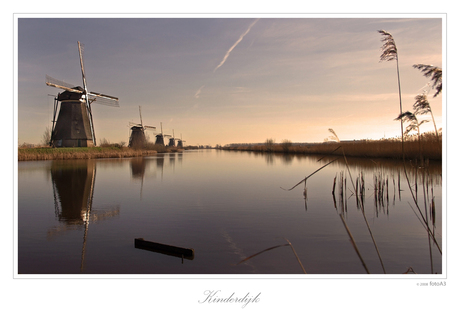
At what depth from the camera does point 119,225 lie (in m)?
5.62

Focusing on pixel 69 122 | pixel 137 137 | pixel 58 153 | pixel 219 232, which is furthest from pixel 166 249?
pixel 137 137

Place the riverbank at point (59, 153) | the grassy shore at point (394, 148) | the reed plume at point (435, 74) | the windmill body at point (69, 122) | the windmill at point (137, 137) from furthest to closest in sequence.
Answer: the windmill at point (137, 137)
the windmill body at point (69, 122)
the riverbank at point (59, 153)
the grassy shore at point (394, 148)
the reed plume at point (435, 74)

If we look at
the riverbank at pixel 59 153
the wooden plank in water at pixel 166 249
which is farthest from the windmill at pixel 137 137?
the wooden plank in water at pixel 166 249

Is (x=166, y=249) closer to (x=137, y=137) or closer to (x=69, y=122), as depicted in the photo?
(x=69, y=122)

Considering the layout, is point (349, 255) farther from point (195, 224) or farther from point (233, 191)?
point (233, 191)

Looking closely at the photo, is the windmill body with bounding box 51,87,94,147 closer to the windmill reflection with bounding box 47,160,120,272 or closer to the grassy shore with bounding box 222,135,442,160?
the windmill reflection with bounding box 47,160,120,272

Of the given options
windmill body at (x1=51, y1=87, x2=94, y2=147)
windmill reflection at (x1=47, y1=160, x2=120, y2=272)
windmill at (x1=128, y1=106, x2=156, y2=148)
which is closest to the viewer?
windmill reflection at (x1=47, y1=160, x2=120, y2=272)

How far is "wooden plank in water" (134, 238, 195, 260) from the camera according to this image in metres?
3.87

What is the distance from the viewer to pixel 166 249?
13.1 feet

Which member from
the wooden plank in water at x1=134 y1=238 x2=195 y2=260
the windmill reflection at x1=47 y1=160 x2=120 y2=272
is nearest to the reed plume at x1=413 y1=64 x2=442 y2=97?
the wooden plank in water at x1=134 y1=238 x2=195 y2=260

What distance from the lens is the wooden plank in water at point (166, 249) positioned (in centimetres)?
387

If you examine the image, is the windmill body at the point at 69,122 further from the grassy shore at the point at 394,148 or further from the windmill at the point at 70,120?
Answer: the grassy shore at the point at 394,148
